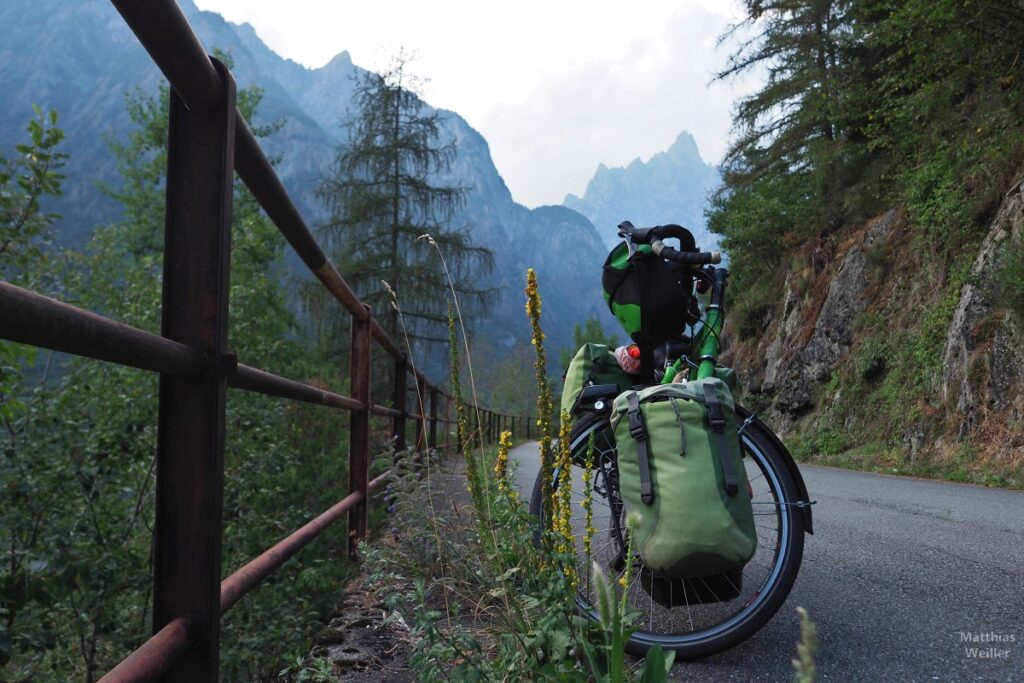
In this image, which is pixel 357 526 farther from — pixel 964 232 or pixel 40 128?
pixel 964 232

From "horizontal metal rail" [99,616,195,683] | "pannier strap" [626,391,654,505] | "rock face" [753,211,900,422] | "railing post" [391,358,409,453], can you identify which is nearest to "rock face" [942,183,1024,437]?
"rock face" [753,211,900,422]

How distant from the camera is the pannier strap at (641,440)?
1951 millimetres

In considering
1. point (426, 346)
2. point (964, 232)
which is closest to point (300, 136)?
point (426, 346)

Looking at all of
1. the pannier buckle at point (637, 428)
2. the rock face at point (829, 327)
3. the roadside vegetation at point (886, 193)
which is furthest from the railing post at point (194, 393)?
the rock face at point (829, 327)

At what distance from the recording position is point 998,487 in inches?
275

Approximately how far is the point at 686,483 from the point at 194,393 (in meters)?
1.24

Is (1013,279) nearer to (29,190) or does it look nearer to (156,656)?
(29,190)

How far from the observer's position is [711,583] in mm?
2023

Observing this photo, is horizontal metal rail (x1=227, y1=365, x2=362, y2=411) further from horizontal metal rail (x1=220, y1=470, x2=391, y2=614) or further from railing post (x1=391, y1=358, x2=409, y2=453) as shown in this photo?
railing post (x1=391, y1=358, x2=409, y2=453)

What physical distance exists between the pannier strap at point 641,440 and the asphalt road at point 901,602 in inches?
19.3

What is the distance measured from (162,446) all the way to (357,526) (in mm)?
2415

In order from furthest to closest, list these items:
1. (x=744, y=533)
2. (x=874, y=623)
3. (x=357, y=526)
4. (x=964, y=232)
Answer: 1. (x=964, y=232)
2. (x=357, y=526)
3. (x=874, y=623)
4. (x=744, y=533)

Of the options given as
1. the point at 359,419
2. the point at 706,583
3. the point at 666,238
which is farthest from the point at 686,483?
the point at 359,419

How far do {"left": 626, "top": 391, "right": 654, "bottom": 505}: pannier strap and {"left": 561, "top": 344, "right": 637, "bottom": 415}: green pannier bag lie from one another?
41cm
